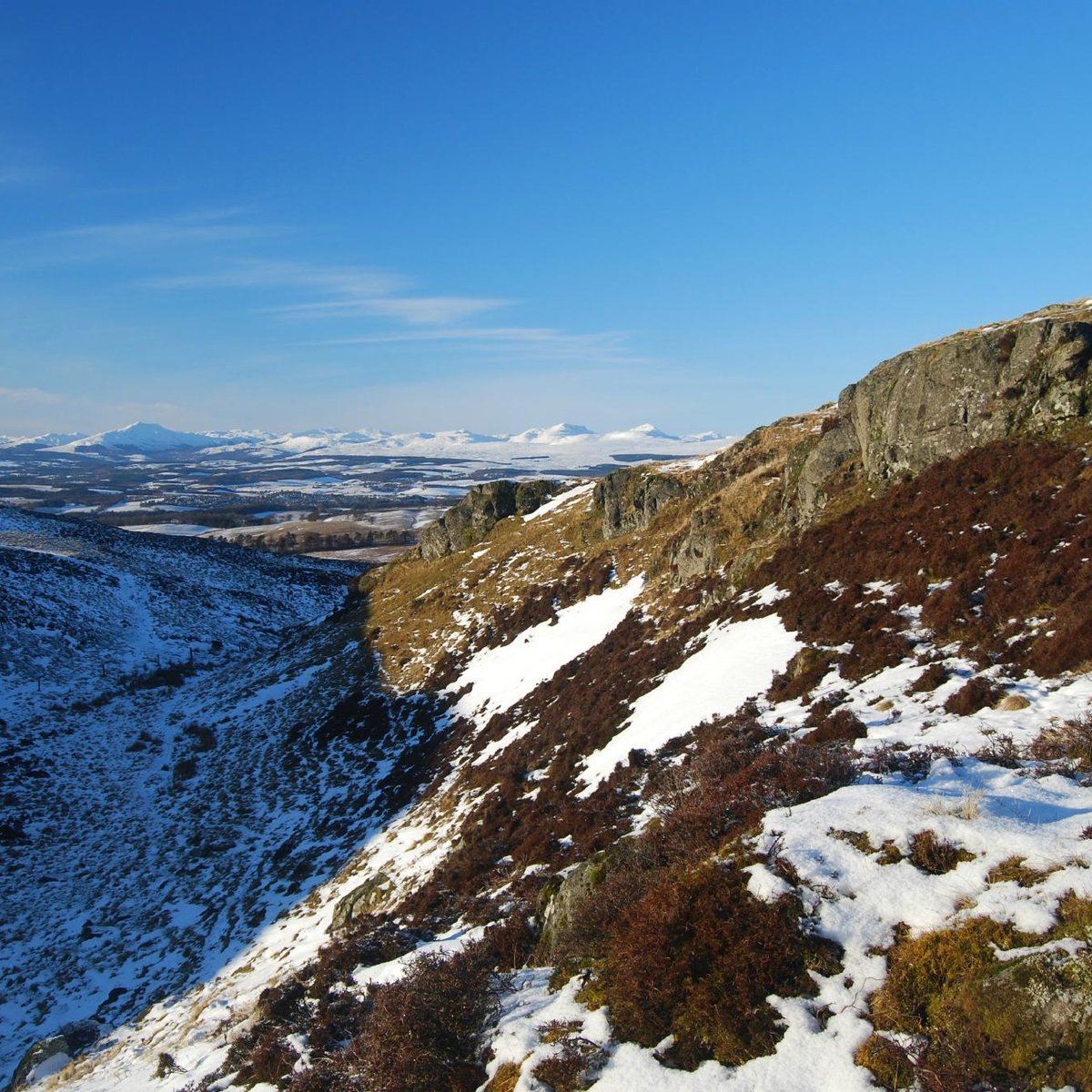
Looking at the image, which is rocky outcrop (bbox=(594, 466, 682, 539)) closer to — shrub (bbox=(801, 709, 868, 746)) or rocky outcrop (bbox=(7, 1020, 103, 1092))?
shrub (bbox=(801, 709, 868, 746))

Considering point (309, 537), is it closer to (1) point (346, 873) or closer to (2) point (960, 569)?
(1) point (346, 873)

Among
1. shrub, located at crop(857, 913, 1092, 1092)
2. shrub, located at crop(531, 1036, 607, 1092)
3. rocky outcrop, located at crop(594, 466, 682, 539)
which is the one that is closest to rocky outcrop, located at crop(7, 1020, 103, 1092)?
shrub, located at crop(531, 1036, 607, 1092)

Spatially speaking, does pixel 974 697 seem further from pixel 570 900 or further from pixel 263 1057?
pixel 263 1057

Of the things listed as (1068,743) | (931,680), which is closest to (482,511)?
(931,680)

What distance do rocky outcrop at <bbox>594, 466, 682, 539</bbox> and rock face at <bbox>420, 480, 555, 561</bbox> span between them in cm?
1460

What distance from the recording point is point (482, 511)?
6219 cm

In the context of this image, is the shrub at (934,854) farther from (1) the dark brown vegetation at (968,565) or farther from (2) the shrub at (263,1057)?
(2) the shrub at (263,1057)

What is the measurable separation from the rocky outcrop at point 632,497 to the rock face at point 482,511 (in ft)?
47.9

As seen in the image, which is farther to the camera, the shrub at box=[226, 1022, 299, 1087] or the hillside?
the shrub at box=[226, 1022, 299, 1087]

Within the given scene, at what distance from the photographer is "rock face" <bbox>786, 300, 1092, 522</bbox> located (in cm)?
2047

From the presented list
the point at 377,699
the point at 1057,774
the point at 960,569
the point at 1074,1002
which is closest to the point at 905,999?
the point at 1074,1002

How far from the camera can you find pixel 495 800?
20688mm

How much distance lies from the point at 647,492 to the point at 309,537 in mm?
140807

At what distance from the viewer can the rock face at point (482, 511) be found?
61.7 meters
